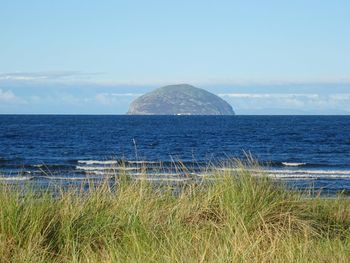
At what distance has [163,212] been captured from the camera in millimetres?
8266

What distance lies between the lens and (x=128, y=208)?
784cm

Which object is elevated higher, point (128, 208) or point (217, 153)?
point (128, 208)

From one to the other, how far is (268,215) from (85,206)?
224cm

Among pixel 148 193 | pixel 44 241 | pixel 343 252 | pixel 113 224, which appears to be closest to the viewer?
pixel 343 252

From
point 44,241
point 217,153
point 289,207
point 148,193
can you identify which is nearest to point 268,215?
point 289,207

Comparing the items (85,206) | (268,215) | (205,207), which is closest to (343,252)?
(268,215)

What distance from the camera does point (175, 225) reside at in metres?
7.44

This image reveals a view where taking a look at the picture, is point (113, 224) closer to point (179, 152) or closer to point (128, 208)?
point (128, 208)

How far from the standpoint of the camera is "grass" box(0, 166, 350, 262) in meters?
6.15

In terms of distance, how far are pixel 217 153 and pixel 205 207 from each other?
139 feet

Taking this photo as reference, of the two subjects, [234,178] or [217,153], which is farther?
[217,153]

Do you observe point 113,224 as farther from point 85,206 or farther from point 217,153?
point 217,153

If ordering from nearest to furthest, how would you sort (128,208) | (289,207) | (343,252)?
(343,252) → (128,208) → (289,207)

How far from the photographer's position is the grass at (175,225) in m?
6.15
